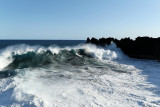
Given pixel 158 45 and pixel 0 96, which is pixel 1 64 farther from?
pixel 158 45

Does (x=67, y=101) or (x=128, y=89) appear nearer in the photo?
(x=67, y=101)

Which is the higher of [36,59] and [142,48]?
[142,48]

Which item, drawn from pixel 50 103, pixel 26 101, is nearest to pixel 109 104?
pixel 50 103

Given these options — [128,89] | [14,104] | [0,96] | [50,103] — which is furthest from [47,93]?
[128,89]

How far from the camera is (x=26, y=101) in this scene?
3.69 metres

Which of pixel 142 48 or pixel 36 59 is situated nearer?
pixel 36 59

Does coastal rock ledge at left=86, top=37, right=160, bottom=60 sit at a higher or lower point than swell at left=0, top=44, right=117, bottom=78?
higher

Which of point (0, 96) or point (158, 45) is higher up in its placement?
point (158, 45)

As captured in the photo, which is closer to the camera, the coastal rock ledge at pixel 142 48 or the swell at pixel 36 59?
the swell at pixel 36 59

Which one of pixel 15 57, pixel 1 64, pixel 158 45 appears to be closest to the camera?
pixel 1 64

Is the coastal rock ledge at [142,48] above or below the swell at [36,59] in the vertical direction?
above

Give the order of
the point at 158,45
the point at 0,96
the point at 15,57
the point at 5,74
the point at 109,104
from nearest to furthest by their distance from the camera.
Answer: the point at 109,104 → the point at 0,96 → the point at 5,74 → the point at 15,57 → the point at 158,45

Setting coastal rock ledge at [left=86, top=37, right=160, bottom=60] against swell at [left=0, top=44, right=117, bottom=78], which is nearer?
swell at [left=0, top=44, right=117, bottom=78]

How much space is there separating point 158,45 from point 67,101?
1608cm
